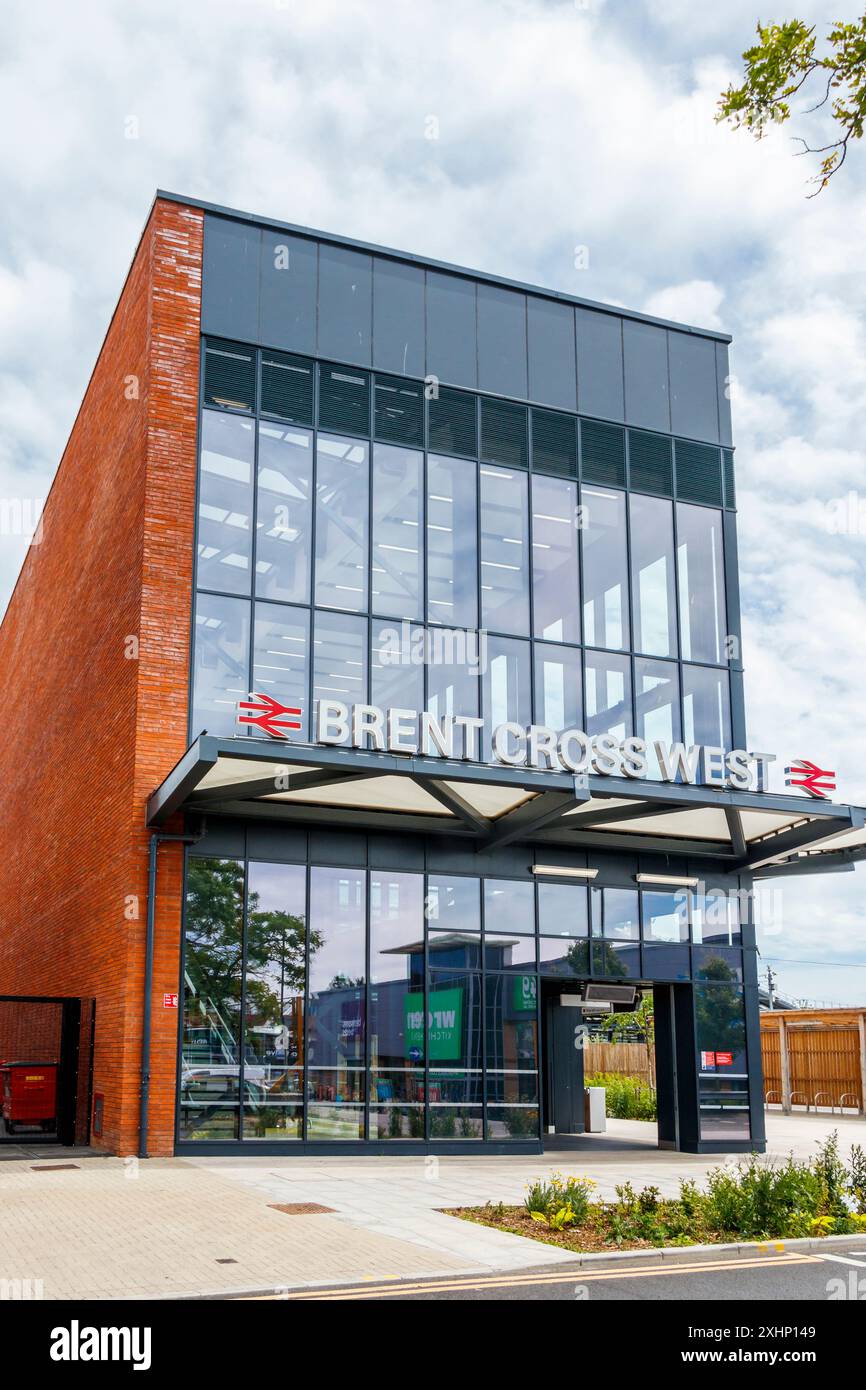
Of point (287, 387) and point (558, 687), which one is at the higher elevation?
point (287, 387)

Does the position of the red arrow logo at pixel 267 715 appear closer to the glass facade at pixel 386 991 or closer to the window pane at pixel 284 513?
the glass facade at pixel 386 991

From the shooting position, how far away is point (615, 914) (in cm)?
2325

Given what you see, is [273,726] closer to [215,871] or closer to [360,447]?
[215,871]

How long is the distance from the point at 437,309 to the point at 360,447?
328cm

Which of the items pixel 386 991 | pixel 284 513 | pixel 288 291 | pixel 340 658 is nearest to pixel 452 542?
pixel 284 513

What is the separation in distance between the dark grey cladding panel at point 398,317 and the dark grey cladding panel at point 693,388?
5378mm

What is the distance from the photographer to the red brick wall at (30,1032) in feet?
87.1

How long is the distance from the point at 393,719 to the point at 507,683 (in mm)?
4107

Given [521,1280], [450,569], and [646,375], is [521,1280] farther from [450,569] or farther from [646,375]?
[646,375]

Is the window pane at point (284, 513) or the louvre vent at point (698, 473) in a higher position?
the louvre vent at point (698, 473)

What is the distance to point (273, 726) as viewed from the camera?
18406 mm

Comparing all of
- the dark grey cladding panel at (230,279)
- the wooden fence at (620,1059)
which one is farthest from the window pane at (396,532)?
the wooden fence at (620,1059)

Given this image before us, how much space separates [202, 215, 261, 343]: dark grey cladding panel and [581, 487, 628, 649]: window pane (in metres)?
6.83

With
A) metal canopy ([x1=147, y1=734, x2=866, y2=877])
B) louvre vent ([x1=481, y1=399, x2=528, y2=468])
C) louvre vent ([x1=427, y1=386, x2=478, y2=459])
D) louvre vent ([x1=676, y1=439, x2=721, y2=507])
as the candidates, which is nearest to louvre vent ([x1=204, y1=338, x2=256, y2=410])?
louvre vent ([x1=427, y1=386, x2=478, y2=459])
